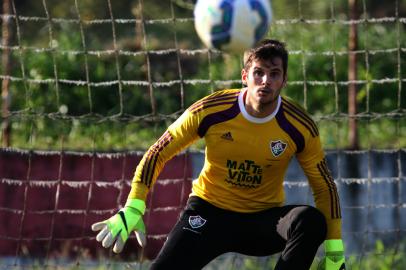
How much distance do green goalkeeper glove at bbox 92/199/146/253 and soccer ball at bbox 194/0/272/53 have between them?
0.93 meters

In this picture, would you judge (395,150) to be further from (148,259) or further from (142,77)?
(142,77)

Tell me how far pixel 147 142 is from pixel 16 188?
→ 1.90 meters

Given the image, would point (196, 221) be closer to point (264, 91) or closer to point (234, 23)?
point (264, 91)

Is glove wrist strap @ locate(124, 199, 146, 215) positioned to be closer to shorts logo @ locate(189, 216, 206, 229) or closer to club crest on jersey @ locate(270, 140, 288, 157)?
shorts logo @ locate(189, 216, 206, 229)

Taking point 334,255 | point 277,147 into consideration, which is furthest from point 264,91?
point 334,255

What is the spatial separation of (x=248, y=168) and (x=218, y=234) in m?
0.39

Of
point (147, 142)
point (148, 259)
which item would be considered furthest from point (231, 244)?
point (147, 142)

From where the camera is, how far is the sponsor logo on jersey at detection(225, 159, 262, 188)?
220 inches

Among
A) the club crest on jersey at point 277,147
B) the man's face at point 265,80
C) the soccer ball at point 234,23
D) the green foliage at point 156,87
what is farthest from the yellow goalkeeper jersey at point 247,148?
the green foliage at point 156,87

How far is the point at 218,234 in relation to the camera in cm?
557

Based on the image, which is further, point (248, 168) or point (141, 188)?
point (248, 168)

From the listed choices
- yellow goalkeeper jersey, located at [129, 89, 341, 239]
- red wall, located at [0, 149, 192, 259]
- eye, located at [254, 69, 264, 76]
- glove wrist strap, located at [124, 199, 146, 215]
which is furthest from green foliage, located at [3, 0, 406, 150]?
glove wrist strap, located at [124, 199, 146, 215]

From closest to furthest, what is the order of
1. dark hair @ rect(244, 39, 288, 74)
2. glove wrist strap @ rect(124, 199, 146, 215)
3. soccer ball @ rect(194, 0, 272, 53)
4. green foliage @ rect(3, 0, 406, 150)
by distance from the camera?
soccer ball @ rect(194, 0, 272, 53) → glove wrist strap @ rect(124, 199, 146, 215) → dark hair @ rect(244, 39, 288, 74) → green foliage @ rect(3, 0, 406, 150)

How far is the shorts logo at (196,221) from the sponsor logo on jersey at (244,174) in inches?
10.3
